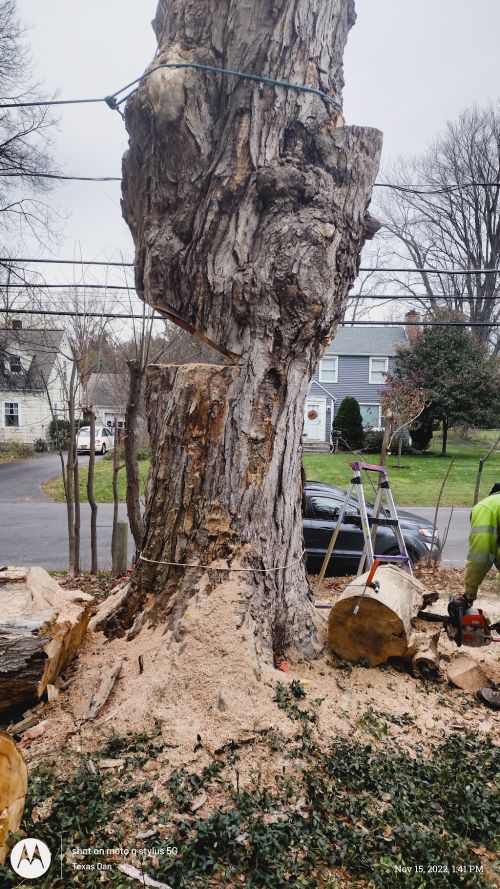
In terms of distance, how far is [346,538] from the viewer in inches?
322

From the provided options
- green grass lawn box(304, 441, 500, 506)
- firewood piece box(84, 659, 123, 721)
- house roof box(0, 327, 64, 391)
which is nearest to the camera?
firewood piece box(84, 659, 123, 721)

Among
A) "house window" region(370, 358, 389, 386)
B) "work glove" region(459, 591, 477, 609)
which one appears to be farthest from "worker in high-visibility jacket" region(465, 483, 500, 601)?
"house window" region(370, 358, 389, 386)

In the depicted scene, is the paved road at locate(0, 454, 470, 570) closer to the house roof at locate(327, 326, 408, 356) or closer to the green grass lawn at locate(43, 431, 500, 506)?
the green grass lawn at locate(43, 431, 500, 506)

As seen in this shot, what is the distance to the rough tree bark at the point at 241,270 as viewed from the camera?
11.9 ft

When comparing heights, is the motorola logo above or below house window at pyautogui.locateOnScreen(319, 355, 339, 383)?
below

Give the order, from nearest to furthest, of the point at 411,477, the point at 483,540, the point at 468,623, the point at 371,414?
the point at 483,540, the point at 468,623, the point at 411,477, the point at 371,414

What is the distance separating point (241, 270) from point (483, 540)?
245cm

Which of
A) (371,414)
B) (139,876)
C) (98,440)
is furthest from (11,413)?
(139,876)

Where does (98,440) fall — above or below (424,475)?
above

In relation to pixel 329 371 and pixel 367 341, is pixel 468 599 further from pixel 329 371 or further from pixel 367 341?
pixel 367 341

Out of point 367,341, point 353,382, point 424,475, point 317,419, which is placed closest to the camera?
point 424,475

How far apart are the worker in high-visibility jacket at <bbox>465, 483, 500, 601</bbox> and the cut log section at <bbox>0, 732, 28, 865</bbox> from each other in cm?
285

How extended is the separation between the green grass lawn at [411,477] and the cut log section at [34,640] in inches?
356

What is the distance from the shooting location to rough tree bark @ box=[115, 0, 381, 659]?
3633 millimetres
